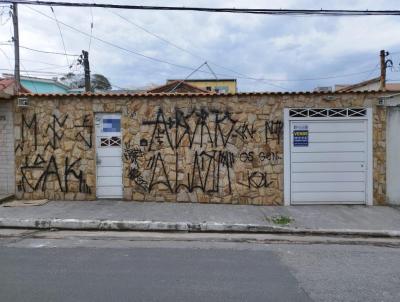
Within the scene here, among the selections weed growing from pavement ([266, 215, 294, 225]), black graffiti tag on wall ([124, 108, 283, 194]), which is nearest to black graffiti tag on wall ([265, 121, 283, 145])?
black graffiti tag on wall ([124, 108, 283, 194])

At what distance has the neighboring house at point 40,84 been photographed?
91.5 ft

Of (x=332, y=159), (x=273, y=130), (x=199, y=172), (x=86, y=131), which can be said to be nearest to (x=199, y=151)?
(x=199, y=172)

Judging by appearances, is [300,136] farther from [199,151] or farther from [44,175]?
[44,175]

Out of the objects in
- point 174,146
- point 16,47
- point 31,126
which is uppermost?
point 16,47

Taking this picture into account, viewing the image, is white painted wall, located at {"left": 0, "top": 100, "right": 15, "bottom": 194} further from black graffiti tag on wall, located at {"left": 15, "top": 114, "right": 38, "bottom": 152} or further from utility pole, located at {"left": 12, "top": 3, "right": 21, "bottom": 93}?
utility pole, located at {"left": 12, "top": 3, "right": 21, "bottom": 93}

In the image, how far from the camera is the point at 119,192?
10.0m

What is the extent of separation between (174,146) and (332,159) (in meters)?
4.24

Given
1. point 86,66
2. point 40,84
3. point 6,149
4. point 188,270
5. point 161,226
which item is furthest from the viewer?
point 40,84

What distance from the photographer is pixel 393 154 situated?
9.77m

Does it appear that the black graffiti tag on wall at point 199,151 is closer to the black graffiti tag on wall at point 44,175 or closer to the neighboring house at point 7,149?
the black graffiti tag on wall at point 44,175

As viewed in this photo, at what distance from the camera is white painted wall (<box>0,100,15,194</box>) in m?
10.0

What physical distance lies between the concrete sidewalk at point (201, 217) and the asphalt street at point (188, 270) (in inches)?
29.3

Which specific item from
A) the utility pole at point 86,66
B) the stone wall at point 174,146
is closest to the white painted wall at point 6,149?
the stone wall at point 174,146

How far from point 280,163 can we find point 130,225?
14.2 ft
